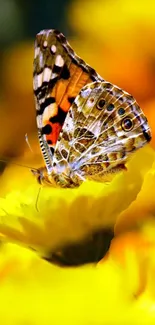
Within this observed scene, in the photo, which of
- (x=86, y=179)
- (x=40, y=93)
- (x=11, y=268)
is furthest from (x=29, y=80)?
(x=11, y=268)

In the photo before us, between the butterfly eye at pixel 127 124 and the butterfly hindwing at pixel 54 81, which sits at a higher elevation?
the butterfly hindwing at pixel 54 81

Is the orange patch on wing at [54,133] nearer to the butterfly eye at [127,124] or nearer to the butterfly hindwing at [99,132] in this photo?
the butterfly hindwing at [99,132]

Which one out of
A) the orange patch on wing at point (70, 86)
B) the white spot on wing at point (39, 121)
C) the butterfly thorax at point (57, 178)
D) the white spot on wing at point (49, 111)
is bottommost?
the butterfly thorax at point (57, 178)

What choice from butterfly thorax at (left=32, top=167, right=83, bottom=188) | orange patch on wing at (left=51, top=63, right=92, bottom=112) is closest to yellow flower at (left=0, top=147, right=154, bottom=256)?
butterfly thorax at (left=32, top=167, right=83, bottom=188)

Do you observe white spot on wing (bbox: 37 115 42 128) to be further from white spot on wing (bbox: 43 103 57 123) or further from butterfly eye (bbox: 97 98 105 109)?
butterfly eye (bbox: 97 98 105 109)

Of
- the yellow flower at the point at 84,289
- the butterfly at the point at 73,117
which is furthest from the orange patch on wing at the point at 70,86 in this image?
the yellow flower at the point at 84,289
